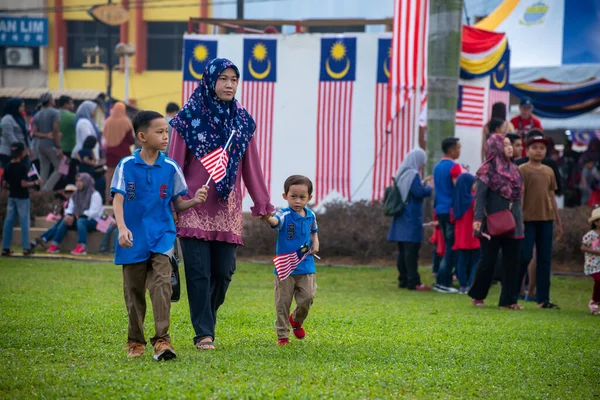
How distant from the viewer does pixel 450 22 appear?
1583 cm

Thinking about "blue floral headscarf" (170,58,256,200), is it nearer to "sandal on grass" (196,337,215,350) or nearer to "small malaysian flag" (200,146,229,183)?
"small malaysian flag" (200,146,229,183)

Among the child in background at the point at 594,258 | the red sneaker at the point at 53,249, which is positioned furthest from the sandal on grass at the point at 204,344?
the red sneaker at the point at 53,249

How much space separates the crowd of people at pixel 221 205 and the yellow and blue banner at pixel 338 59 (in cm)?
378

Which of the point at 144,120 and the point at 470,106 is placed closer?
the point at 144,120

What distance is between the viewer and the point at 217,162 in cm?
710

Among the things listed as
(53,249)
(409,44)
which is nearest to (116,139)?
(53,249)

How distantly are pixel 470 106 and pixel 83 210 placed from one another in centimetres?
745

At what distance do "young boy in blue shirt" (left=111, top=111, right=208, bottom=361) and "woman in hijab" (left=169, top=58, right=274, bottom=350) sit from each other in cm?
43

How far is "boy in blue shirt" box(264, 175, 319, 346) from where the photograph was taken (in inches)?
297

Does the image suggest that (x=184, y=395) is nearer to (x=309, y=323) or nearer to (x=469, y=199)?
(x=309, y=323)

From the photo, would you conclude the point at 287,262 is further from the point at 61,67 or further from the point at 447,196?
the point at 61,67

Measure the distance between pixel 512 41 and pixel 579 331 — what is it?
1302 cm

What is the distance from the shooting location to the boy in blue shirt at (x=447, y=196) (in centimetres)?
1364

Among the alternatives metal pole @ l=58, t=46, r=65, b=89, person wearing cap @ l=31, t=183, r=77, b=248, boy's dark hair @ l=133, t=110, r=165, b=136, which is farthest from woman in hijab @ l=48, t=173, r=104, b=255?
metal pole @ l=58, t=46, r=65, b=89
